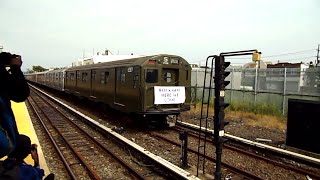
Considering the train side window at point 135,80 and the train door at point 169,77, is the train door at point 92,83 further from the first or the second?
the train door at point 169,77

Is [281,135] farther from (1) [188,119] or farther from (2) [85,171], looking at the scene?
(2) [85,171]

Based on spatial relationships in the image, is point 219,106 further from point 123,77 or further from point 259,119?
point 259,119

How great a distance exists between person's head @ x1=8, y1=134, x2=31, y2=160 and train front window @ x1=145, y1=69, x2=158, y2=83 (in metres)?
8.04

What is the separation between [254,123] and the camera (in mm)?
13617

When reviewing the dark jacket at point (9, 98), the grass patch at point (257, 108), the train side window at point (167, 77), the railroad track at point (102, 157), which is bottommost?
the railroad track at point (102, 157)

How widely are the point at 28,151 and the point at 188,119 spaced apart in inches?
483

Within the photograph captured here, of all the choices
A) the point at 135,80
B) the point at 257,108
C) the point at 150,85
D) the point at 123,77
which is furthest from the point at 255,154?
the point at 257,108

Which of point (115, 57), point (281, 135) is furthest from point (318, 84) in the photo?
point (115, 57)

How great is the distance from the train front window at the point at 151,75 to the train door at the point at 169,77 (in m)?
0.34

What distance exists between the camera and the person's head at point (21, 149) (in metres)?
2.62

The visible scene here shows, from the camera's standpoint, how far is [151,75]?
10828 millimetres

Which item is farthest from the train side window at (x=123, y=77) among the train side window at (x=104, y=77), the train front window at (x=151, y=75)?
the train side window at (x=104, y=77)

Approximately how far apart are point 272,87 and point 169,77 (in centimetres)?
772

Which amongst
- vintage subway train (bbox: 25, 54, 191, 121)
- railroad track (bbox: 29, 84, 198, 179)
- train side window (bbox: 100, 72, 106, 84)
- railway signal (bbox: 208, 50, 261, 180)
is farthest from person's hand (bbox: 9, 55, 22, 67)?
train side window (bbox: 100, 72, 106, 84)
